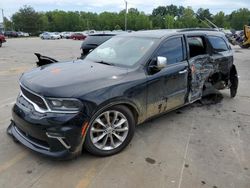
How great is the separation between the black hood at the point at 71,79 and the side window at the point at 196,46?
5.73ft

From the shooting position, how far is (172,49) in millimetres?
4551

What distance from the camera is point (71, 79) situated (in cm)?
341

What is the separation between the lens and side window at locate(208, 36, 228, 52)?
18.5ft

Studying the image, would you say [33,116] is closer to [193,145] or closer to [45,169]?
[45,169]

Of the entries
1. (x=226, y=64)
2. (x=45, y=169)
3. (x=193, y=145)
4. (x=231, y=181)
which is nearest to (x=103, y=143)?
(x=45, y=169)

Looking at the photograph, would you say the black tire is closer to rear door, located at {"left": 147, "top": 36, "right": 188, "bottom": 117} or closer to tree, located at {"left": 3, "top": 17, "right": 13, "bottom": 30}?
rear door, located at {"left": 147, "top": 36, "right": 188, "bottom": 117}

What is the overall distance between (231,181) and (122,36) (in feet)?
10.2

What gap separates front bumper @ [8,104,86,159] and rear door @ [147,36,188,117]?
1.30 m

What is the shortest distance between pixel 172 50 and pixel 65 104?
223 cm

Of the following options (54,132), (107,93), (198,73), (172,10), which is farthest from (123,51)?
(172,10)

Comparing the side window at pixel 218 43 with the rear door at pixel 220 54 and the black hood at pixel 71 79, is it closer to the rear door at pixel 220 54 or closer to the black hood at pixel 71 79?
the rear door at pixel 220 54

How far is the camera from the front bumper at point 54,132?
10.0 feet

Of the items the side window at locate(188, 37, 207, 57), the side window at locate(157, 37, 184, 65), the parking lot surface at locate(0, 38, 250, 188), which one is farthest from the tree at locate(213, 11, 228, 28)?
the parking lot surface at locate(0, 38, 250, 188)

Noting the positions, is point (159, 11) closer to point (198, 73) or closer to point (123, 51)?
point (198, 73)
